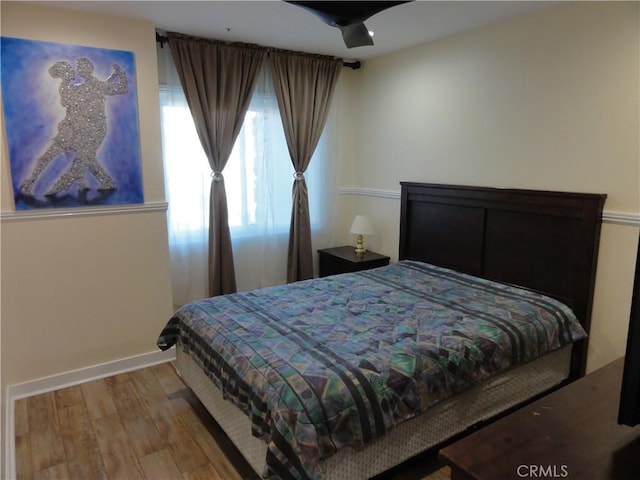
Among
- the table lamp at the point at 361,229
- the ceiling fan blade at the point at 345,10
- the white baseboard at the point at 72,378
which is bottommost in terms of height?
the white baseboard at the point at 72,378

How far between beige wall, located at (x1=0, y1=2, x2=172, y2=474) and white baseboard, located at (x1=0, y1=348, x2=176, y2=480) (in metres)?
0.04

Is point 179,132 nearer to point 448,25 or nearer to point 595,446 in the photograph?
point 448,25

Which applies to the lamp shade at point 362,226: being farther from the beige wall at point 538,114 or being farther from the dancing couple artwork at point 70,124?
the dancing couple artwork at point 70,124

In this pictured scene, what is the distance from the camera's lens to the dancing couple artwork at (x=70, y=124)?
267cm

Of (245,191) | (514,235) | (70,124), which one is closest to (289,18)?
(245,191)

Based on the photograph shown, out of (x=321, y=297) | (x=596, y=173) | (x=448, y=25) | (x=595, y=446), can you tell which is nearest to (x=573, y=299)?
(x=596, y=173)

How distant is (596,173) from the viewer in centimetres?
269

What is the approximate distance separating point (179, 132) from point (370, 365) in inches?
99.2

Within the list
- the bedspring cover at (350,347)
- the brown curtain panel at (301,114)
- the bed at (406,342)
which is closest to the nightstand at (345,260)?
the brown curtain panel at (301,114)

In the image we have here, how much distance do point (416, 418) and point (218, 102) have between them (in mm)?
2772

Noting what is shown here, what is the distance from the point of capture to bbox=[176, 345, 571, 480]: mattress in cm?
187

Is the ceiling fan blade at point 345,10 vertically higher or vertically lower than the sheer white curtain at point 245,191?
higher

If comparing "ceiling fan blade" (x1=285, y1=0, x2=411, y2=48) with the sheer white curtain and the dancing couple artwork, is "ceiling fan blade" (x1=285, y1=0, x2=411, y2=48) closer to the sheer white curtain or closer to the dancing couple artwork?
the dancing couple artwork

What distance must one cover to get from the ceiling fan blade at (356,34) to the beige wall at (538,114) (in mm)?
1323
